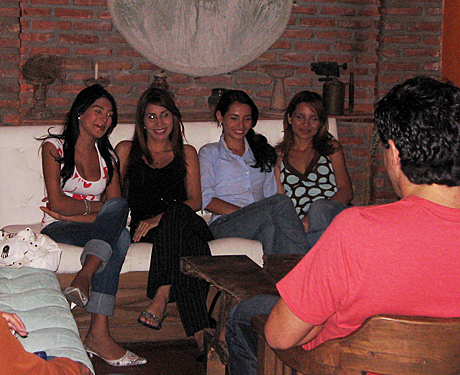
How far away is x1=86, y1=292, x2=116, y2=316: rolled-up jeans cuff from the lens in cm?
265

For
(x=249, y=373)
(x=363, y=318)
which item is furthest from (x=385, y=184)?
(x=363, y=318)

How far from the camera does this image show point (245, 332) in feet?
5.93

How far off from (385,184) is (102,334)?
2.60 meters

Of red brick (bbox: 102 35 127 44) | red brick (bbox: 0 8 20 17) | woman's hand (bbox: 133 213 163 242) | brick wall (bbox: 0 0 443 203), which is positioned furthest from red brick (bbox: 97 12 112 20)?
woman's hand (bbox: 133 213 163 242)

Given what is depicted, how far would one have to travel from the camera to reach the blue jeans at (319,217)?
2996 mm

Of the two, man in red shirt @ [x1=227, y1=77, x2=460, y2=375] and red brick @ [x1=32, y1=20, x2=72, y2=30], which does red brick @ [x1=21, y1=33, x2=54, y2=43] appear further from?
man in red shirt @ [x1=227, y1=77, x2=460, y2=375]

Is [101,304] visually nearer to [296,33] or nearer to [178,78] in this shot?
[178,78]

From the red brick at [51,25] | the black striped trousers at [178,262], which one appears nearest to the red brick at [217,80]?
the red brick at [51,25]

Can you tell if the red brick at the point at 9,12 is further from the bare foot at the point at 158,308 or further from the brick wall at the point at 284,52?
the bare foot at the point at 158,308

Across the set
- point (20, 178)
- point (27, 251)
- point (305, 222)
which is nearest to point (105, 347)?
point (27, 251)

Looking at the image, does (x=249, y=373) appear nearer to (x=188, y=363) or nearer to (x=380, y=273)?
(x=380, y=273)

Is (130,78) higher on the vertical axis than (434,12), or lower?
lower

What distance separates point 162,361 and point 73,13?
8.44 ft

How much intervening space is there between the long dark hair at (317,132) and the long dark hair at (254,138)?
80mm
